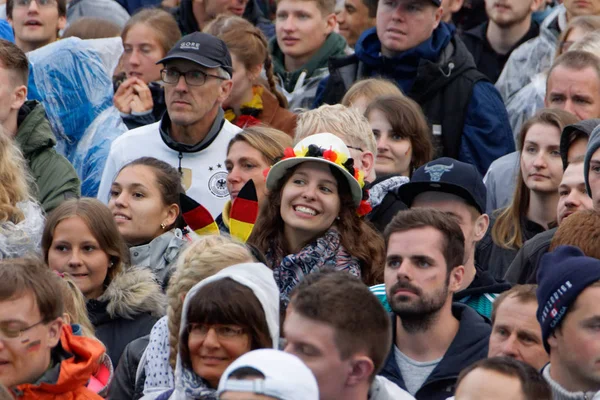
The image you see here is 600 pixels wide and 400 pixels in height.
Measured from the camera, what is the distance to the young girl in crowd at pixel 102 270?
294 inches

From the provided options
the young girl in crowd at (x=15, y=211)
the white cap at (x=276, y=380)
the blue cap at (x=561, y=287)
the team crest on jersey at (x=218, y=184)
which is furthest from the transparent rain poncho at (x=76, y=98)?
the white cap at (x=276, y=380)

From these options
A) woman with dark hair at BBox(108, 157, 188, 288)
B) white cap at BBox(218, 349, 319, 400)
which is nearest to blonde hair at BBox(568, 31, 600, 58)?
woman with dark hair at BBox(108, 157, 188, 288)

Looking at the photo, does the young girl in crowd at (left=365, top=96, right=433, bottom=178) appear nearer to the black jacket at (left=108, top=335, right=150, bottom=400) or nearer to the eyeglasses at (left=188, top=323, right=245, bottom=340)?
the black jacket at (left=108, top=335, right=150, bottom=400)

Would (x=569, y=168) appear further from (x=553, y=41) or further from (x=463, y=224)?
(x=553, y=41)

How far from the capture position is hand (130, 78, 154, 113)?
10.1m

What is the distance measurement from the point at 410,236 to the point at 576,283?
998mm

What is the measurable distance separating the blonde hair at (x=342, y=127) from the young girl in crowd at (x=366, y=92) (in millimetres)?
817

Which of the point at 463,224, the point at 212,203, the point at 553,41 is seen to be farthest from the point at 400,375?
the point at 553,41

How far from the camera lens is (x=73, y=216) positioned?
7750 mm

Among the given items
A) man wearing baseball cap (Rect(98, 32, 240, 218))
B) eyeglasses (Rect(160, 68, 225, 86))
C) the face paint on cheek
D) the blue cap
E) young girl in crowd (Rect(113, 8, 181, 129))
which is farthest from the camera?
young girl in crowd (Rect(113, 8, 181, 129))

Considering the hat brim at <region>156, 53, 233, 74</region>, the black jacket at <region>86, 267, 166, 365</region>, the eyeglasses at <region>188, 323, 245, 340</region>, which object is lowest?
the black jacket at <region>86, 267, 166, 365</region>

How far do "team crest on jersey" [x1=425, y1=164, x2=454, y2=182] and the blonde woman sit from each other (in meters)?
1.28

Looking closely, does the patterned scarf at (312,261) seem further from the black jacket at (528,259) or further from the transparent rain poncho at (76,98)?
the transparent rain poncho at (76,98)

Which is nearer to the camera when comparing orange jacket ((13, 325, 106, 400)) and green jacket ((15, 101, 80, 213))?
orange jacket ((13, 325, 106, 400))
